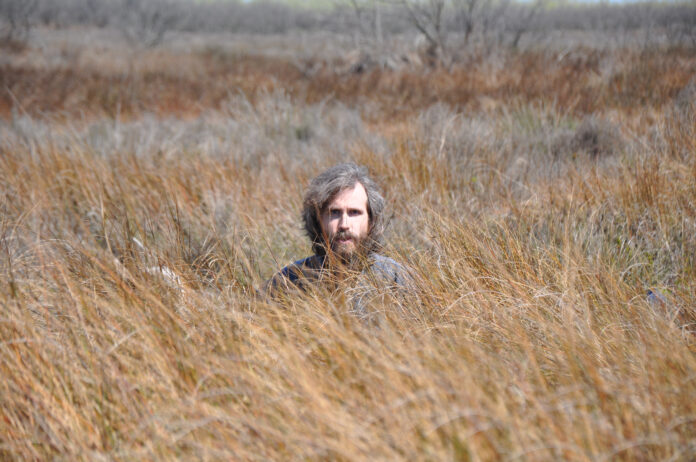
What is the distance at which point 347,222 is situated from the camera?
2.52 metres

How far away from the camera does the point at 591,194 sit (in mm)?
3248

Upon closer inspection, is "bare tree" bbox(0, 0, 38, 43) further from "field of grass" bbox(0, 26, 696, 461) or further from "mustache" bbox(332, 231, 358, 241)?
"mustache" bbox(332, 231, 358, 241)

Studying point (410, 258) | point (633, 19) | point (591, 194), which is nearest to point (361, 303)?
point (410, 258)

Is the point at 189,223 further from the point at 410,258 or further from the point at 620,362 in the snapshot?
the point at 620,362

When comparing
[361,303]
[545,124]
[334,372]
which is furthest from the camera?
[545,124]

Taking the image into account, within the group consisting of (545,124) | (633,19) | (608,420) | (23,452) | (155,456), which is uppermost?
(633,19)

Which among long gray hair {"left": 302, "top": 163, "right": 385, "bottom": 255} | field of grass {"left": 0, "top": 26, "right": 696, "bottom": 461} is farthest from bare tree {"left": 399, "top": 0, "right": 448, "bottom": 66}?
long gray hair {"left": 302, "top": 163, "right": 385, "bottom": 255}

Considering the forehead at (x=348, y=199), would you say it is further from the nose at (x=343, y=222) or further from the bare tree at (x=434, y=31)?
the bare tree at (x=434, y=31)

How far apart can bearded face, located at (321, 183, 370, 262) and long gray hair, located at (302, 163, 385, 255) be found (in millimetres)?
28

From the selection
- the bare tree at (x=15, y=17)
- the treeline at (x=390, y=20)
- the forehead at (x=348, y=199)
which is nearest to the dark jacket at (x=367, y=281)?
the forehead at (x=348, y=199)

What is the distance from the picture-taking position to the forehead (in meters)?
2.55

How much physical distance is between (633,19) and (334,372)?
2053cm

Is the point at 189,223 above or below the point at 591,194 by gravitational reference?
below

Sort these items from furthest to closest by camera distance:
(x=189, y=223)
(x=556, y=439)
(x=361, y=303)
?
1. (x=189, y=223)
2. (x=361, y=303)
3. (x=556, y=439)
